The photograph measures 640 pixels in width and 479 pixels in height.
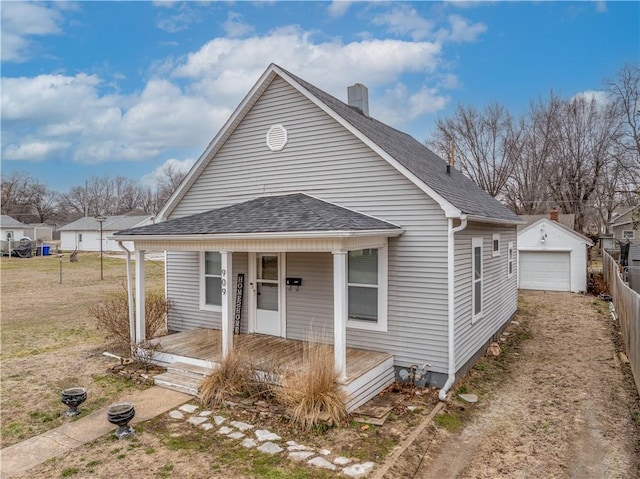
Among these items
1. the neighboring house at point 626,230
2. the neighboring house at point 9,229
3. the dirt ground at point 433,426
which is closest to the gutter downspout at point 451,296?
the dirt ground at point 433,426

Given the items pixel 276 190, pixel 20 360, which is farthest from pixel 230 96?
pixel 20 360

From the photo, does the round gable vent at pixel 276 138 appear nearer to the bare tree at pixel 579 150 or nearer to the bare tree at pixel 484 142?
the bare tree at pixel 484 142

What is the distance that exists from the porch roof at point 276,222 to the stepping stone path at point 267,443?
8.91ft

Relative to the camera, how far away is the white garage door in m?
18.9

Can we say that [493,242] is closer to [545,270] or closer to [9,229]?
[545,270]

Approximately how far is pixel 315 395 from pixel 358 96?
8369 millimetres

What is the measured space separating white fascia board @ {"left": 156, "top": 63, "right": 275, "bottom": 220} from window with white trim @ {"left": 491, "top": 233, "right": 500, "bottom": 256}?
6.36 m

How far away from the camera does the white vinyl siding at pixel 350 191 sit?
6953 mm

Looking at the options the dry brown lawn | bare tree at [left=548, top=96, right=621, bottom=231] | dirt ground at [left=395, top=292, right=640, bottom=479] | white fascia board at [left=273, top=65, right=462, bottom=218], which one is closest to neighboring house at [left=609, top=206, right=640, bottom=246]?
bare tree at [left=548, top=96, right=621, bottom=231]

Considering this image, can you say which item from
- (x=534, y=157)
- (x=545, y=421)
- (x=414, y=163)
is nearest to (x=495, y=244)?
(x=414, y=163)

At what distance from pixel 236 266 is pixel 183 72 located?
485 inches

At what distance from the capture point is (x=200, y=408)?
6066 millimetres

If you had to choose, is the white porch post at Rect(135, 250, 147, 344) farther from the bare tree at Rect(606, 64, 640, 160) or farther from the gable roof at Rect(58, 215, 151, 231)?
the gable roof at Rect(58, 215, 151, 231)

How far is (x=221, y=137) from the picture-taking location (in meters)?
9.11
